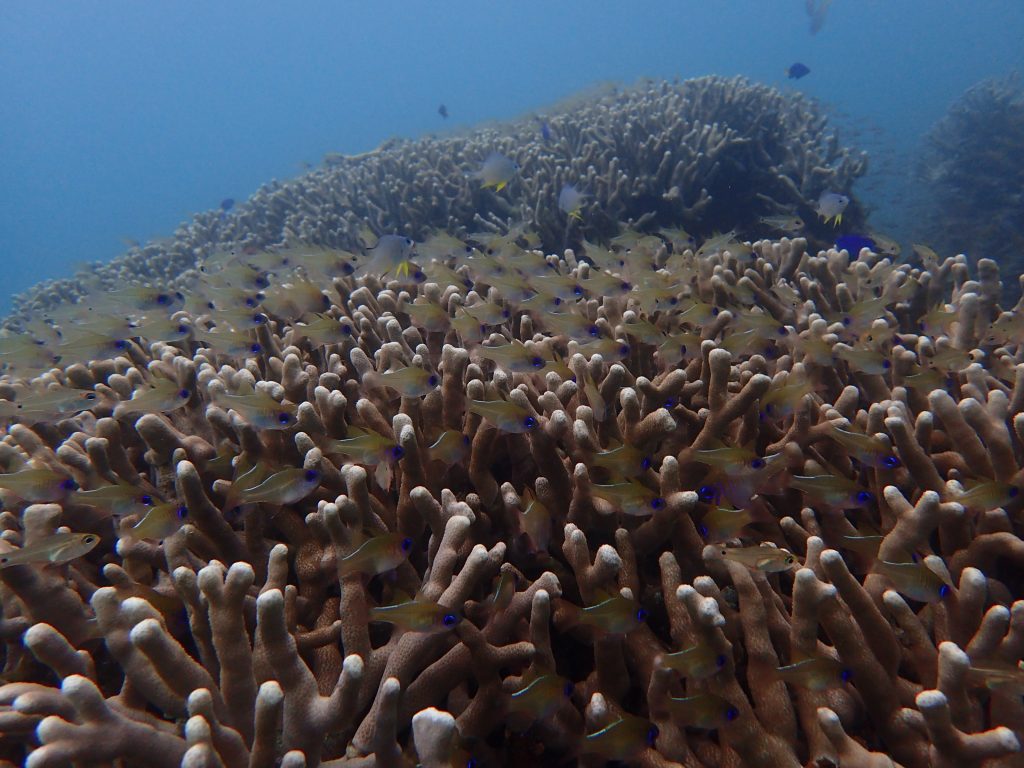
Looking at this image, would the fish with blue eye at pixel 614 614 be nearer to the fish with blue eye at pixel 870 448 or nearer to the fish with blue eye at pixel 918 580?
the fish with blue eye at pixel 918 580

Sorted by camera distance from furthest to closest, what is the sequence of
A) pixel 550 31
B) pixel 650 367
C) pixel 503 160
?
pixel 550 31, pixel 503 160, pixel 650 367

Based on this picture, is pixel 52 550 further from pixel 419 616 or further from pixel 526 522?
pixel 526 522

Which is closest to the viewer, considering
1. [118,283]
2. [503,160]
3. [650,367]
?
[650,367]

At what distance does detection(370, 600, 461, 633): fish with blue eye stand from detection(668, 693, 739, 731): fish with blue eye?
87cm

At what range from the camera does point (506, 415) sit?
267 cm

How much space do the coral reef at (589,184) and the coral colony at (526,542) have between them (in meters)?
4.34

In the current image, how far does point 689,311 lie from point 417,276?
2.49m

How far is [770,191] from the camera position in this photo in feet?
30.1

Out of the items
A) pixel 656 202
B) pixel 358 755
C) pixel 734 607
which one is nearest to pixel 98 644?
pixel 358 755

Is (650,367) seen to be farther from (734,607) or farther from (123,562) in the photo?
(123,562)

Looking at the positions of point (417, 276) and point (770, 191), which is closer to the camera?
point (417, 276)

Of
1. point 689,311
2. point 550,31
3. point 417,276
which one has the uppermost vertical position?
point 550,31

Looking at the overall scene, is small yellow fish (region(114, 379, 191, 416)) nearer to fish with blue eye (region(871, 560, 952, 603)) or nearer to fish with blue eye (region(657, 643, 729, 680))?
fish with blue eye (region(657, 643, 729, 680))

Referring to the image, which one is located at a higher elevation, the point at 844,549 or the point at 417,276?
the point at 417,276
